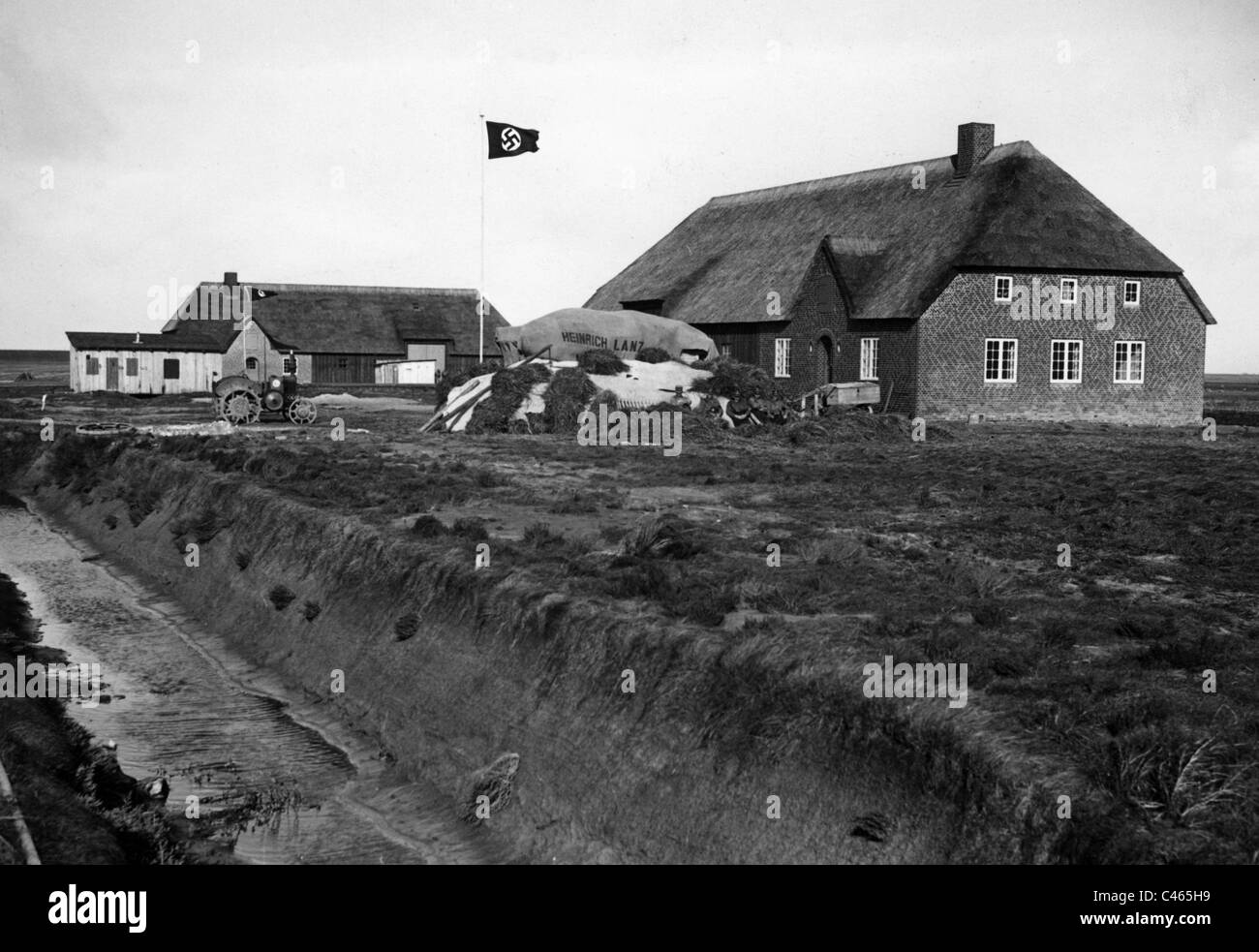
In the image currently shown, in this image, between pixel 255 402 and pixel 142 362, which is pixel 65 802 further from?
pixel 142 362

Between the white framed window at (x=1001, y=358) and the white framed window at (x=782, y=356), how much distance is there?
8575mm

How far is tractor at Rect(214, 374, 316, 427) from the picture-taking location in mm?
43781

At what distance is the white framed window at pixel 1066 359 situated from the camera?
156 ft

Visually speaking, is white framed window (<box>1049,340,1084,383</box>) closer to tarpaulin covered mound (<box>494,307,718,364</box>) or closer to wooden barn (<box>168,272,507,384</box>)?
tarpaulin covered mound (<box>494,307,718,364</box>)

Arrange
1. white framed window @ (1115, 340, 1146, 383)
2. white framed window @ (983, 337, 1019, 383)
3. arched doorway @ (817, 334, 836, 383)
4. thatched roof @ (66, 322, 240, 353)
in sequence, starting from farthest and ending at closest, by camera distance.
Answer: thatched roof @ (66, 322, 240, 353)
arched doorway @ (817, 334, 836, 383)
white framed window @ (1115, 340, 1146, 383)
white framed window @ (983, 337, 1019, 383)

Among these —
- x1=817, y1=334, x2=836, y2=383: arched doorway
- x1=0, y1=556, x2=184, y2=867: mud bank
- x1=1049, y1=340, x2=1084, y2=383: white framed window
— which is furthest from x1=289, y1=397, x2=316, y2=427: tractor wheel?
x1=0, y1=556, x2=184, y2=867: mud bank

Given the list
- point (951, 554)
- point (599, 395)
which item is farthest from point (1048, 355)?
point (951, 554)

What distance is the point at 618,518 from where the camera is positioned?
71.9 ft

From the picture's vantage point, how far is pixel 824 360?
51.7 metres

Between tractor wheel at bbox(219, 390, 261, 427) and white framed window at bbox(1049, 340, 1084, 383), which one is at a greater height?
white framed window at bbox(1049, 340, 1084, 383)

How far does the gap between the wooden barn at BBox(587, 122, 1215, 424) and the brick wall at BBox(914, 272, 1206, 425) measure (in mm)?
47

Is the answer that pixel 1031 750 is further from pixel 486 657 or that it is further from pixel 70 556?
pixel 70 556

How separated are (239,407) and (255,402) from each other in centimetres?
56

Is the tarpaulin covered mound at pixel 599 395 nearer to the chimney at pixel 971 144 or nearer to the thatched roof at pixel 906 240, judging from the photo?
the thatched roof at pixel 906 240
